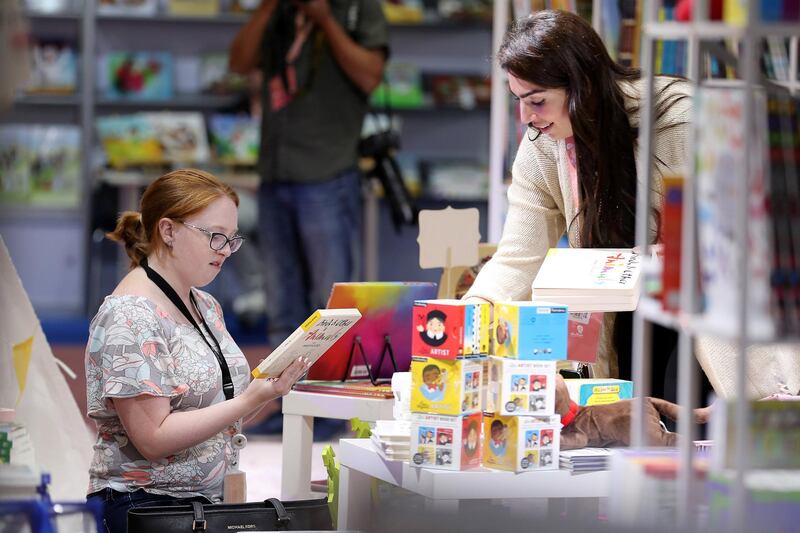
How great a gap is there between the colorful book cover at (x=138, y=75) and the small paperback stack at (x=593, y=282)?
5.66 metres

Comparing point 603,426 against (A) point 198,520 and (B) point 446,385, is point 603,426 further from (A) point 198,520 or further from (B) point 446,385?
(A) point 198,520

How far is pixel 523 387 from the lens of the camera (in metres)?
2.31

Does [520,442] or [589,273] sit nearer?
[520,442]

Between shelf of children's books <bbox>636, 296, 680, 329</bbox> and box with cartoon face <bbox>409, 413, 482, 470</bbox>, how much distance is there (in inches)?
19.2

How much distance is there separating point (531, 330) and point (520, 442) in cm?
21

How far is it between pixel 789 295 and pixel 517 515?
0.47m

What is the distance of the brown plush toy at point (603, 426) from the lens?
2490mm

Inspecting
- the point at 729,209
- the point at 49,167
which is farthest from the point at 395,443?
the point at 49,167

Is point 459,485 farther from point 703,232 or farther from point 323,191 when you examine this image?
point 323,191

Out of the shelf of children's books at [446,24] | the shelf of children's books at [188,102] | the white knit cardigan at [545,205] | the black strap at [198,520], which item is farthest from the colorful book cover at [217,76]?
the black strap at [198,520]

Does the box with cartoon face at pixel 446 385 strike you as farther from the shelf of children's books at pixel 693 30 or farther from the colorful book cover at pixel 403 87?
the colorful book cover at pixel 403 87

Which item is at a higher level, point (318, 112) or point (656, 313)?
point (318, 112)

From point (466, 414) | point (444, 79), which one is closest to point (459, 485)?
point (466, 414)

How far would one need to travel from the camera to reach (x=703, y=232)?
1738 mm
